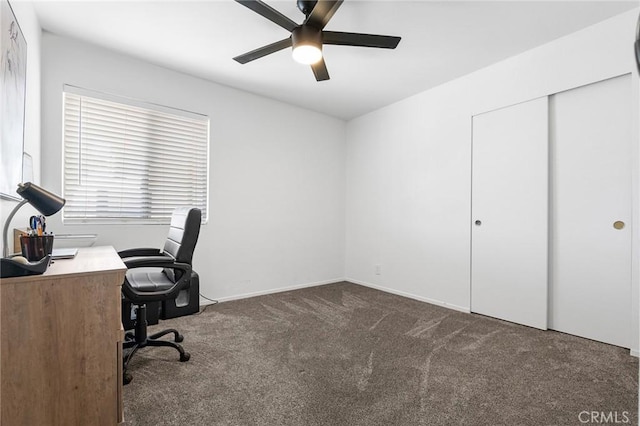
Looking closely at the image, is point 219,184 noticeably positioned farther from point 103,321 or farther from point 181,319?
point 103,321

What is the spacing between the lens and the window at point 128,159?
2.70m

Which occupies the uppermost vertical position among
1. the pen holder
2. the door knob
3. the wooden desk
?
the door knob

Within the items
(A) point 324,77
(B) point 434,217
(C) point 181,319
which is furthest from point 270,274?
Result: (A) point 324,77

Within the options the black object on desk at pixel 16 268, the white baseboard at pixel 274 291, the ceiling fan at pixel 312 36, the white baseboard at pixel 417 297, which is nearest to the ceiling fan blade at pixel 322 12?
the ceiling fan at pixel 312 36

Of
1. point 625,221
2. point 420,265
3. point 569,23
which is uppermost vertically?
point 569,23

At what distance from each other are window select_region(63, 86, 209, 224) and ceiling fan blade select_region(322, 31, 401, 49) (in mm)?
1919

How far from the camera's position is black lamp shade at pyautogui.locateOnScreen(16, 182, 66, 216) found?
1253 mm

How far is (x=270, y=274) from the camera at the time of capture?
3949 millimetres

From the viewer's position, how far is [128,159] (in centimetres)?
296

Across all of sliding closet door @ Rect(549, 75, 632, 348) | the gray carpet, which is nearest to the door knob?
sliding closet door @ Rect(549, 75, 632, 348)

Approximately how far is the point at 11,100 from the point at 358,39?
2055 millimetres

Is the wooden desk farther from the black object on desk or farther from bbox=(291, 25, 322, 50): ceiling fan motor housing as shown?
bbox=(291, 25, 322, 50): ceiling fan motor housing

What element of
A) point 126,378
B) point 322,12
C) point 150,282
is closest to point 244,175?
point 150,282

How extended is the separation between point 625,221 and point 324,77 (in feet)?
8.67
